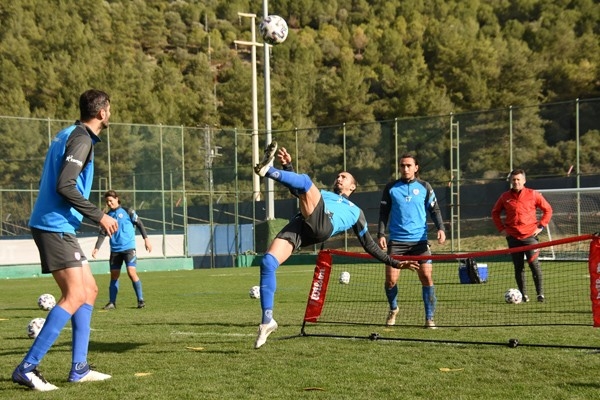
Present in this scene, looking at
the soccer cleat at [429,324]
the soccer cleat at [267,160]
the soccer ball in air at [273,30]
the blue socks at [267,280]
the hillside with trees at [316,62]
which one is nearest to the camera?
the soccer cleat at [267,160]

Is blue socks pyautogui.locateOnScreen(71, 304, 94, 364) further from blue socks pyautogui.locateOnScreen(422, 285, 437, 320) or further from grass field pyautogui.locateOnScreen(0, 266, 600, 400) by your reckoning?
blue socks pyautogui.locateOnScreen(422, 285, 437, 320)

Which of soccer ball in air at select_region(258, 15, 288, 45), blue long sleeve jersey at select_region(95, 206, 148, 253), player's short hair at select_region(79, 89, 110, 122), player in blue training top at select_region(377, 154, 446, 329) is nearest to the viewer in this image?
player's short hair at select_region(79, 89, 110, 122)

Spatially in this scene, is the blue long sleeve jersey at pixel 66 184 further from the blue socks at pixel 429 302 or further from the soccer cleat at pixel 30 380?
the blue socks at pixel 429 302

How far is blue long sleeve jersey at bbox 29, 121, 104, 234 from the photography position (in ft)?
23.2

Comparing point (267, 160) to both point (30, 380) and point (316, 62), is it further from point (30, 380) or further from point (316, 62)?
point (316, 62)

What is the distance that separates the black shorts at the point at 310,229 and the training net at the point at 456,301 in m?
0.85

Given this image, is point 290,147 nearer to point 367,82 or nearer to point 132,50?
point 367,82

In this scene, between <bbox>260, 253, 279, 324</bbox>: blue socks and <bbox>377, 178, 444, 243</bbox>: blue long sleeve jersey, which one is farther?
<bbox>377, 178, 444, 243</bbox>: blue long sleeve jersey

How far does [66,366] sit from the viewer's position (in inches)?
333

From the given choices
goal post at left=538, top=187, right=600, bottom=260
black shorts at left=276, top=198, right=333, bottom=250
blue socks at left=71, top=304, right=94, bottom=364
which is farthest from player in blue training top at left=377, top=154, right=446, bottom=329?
goal post at left=538, top=187, right=600, bottom=260

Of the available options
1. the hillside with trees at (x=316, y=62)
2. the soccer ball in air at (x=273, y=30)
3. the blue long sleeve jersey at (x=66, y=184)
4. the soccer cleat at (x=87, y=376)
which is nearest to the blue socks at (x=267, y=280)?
the soccer cleat at (x=87, y=376)

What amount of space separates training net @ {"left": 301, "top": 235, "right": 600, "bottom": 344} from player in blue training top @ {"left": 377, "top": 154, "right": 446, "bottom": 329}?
395 mm

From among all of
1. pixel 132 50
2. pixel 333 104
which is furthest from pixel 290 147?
pixel 132 50

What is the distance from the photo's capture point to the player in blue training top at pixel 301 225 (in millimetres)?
8898
